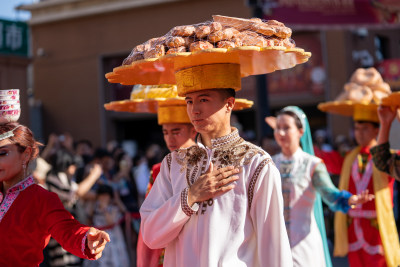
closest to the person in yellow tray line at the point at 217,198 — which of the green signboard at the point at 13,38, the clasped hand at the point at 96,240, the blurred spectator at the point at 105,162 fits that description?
the clasped hand at the point at 96,240

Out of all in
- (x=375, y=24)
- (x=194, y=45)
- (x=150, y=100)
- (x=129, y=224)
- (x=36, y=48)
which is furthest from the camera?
(x=36, y=48)

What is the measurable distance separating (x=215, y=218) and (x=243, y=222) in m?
0.14

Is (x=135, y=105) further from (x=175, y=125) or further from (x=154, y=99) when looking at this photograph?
(x=175, y=125)

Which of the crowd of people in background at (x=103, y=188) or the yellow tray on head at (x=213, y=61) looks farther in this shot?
the crowd of people in background at (x=103, y=188)

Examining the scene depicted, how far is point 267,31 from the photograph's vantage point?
316 centimetres

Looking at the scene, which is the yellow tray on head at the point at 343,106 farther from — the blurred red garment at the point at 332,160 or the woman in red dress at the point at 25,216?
the woman in red dress at the point at 25,216

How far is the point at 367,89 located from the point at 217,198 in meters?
3.40

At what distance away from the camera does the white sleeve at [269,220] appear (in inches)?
119

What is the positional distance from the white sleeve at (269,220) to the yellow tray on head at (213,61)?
577 millimetres

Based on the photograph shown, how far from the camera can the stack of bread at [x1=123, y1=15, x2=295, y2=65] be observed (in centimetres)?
307


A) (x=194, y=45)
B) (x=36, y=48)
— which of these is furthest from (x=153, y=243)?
(x=36, y=48)

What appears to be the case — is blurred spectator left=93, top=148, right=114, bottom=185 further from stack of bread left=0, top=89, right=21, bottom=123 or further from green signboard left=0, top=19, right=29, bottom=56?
stack of bread left=0, top=89, right=21, bottom=123

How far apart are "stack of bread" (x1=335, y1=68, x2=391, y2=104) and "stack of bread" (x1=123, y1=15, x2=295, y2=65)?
2.98 metres

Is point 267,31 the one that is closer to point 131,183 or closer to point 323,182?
point 323,182
